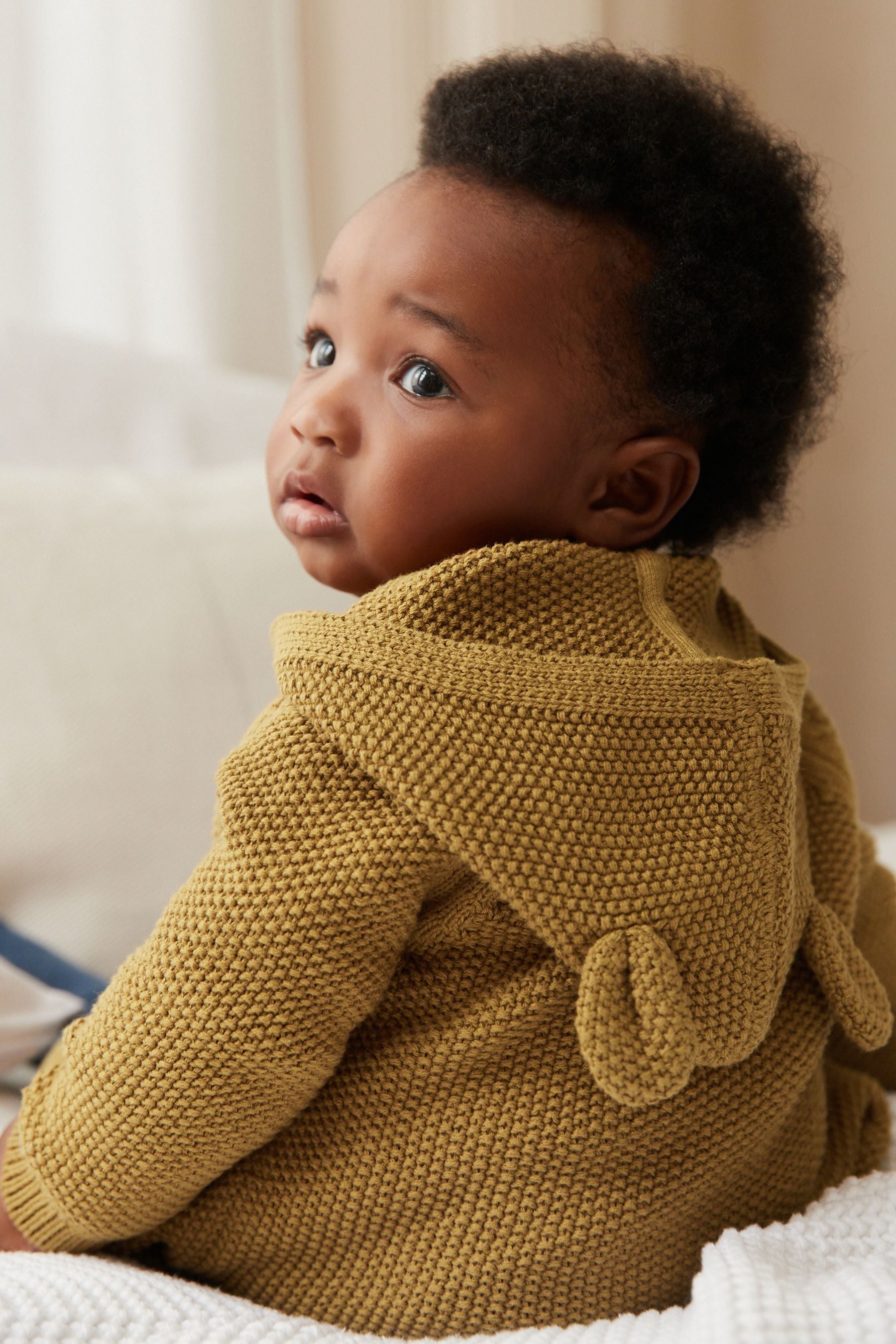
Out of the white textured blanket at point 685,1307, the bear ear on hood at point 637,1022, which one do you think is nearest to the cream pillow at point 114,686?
the white textured blanket at point 685,1307

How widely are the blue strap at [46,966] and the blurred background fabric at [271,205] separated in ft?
→ 1.51

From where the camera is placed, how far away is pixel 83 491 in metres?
1.02

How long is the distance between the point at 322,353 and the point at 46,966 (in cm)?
47

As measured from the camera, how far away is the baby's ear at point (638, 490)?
725 millimetres

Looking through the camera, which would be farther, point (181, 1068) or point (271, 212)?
point (271, 212)

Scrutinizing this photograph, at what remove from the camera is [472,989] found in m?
0.65

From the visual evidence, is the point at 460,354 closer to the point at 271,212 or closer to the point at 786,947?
the point at 786,947

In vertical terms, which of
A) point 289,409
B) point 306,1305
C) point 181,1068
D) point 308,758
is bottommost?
point 306,1305

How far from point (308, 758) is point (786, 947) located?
26 cm

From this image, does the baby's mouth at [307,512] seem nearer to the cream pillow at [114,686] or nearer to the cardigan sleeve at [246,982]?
the cardigan sleeve at [246,982]

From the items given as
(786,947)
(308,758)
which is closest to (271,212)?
(308,758)

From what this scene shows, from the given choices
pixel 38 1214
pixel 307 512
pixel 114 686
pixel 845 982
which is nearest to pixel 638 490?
pixel 307 512

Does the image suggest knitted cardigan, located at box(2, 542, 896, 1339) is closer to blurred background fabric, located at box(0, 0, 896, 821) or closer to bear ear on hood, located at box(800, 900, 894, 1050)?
bear ear on hood, located at box(800, 900, 894, 1050)

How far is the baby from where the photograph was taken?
60 cm
